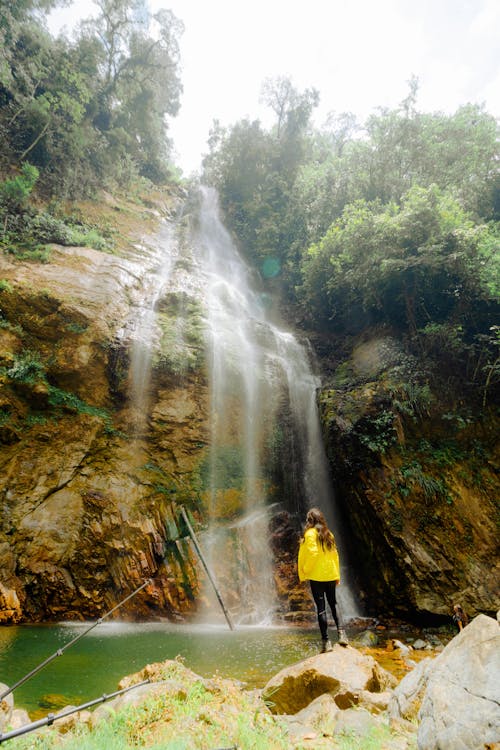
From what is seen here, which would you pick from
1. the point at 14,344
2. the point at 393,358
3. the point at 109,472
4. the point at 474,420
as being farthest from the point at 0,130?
the point at 474,420

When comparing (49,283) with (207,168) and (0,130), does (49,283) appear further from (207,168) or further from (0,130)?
(207,168)

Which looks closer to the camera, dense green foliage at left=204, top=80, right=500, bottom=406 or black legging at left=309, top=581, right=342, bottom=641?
black legging at left=309, top=581, right=342, bottom=641

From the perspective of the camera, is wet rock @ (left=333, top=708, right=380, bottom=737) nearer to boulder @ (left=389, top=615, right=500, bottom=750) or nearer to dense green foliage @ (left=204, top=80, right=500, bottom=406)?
boulder @ (left=389, top=615, right=500, bottom=750)

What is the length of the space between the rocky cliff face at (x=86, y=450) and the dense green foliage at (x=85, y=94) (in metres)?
7.01

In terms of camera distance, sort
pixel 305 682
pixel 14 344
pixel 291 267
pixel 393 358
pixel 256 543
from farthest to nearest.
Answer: pixel 291 267 < pixel 393 358 < pixel 14 344 < pixel 256 543 < pixel 305 682

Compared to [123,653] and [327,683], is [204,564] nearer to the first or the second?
[123,653]

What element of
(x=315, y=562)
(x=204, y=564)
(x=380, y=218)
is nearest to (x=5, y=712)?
(x=315, y=562)

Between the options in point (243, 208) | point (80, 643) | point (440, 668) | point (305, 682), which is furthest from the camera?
point (243, 208)

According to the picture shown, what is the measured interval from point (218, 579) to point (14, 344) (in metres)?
7.41

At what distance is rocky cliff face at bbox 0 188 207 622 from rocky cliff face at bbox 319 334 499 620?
382 cm

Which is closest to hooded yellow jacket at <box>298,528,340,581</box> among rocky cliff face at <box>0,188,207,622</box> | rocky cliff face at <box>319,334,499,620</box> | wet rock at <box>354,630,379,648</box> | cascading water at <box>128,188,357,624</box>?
wet rock at <box>354,630,379,648</box>

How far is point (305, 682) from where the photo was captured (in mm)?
3527

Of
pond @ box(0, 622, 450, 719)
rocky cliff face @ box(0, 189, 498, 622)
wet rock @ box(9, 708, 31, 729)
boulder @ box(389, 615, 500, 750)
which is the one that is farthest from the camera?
rocky cliff face @ box(0, 189, 498, 622)

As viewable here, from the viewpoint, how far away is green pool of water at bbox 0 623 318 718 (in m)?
4.18
